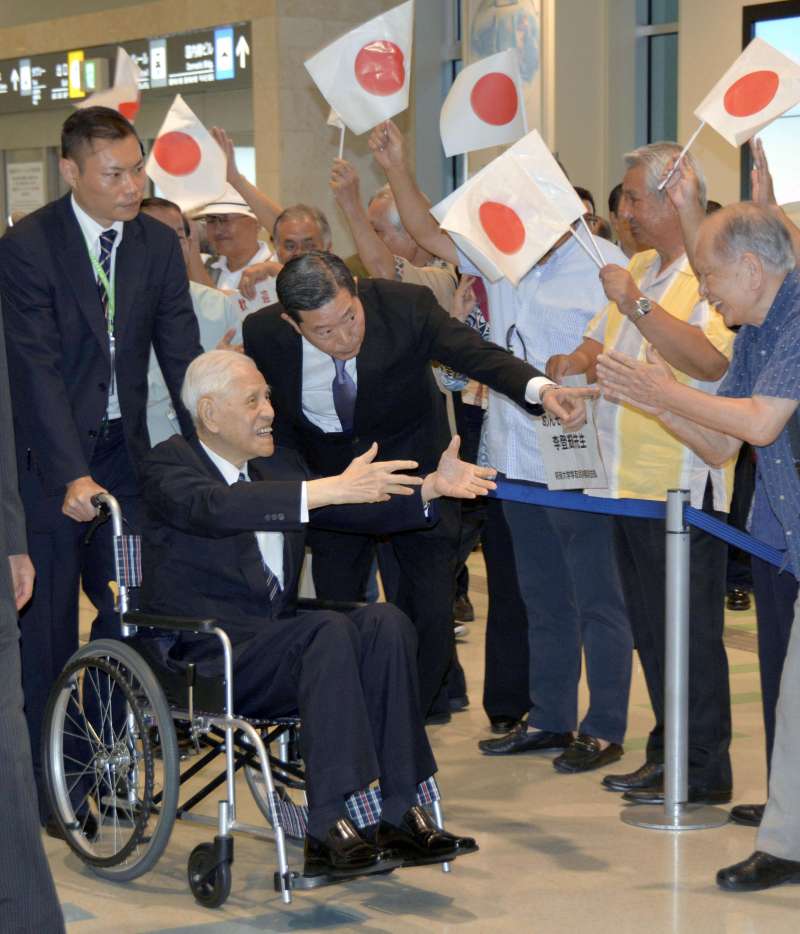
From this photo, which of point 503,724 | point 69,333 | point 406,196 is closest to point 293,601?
point 69,333

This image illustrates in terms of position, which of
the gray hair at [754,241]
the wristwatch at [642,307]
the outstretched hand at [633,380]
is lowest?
the outstretched hand at [633,380]

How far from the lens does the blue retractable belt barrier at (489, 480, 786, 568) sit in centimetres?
388

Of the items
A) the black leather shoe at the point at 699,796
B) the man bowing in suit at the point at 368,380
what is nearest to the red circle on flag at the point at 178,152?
the man bowing in suit at the point at 368,380

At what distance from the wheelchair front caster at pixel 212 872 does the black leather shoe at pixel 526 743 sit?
58.2 inches

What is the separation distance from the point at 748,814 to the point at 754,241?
157cm

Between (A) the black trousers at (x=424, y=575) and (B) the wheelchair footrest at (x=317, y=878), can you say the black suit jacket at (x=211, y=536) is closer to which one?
(B) the wheelchair footrest at (x=317, y=878)

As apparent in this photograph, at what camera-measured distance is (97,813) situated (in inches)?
170

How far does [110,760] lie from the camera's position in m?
4.02

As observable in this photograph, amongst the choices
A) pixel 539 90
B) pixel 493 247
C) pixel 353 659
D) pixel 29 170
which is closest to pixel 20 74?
pixel 29 170

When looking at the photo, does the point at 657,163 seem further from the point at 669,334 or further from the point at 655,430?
the point at 655,430

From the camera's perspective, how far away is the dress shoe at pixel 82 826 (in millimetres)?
4188

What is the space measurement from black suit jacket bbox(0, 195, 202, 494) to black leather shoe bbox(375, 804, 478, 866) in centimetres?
117

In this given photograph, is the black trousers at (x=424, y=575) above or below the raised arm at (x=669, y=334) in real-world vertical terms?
below

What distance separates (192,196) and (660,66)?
4.94 metres
